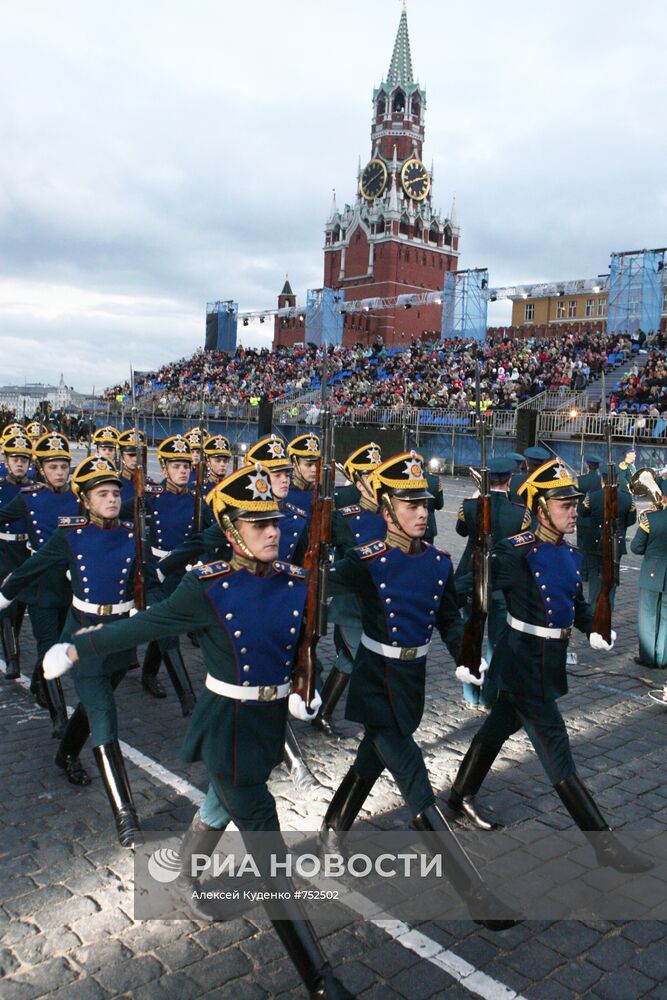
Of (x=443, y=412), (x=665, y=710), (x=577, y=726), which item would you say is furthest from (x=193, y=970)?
(x=443, y=412)

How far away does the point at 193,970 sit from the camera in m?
3.70

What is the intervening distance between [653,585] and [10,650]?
655 cm

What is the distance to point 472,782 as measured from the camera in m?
5.15

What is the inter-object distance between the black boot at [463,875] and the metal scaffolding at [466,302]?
42.4 meters

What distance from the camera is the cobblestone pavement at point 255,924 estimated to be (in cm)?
363

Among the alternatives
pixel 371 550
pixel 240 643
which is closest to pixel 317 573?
pixel 371 550

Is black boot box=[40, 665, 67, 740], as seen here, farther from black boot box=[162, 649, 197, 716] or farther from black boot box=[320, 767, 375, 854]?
black boot box=[320, 767, 375, 854]

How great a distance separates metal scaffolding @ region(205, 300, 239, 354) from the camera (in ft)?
209

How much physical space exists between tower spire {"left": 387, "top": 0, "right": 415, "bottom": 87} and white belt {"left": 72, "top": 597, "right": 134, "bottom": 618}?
311 ft

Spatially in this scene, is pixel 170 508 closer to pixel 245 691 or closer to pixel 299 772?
pixel 299 772

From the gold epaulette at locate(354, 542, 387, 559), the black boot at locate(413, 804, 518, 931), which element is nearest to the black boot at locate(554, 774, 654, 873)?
the black boot at locate(413, 804, 518, 931)

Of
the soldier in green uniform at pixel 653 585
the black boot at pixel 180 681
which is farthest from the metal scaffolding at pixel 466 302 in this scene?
the black boot at pixel 180 681

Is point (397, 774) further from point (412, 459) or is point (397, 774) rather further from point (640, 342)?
point (640, 342)

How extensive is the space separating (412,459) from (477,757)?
1927 mm
